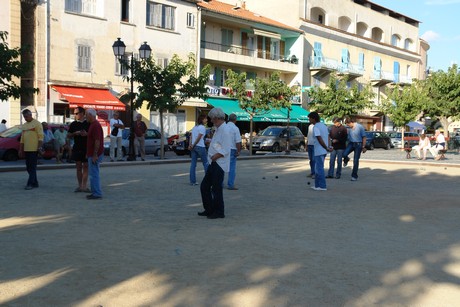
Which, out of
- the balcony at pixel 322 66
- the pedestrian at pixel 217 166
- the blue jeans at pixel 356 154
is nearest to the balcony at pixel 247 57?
the balcony at pixel 322 66

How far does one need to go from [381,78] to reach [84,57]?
34.0 metres

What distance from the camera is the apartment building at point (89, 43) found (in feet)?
88.2

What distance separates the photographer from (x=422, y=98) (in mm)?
41219

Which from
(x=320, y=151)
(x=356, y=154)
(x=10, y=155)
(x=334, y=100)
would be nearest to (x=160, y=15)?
(x=334, y=100)

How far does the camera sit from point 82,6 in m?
28.8

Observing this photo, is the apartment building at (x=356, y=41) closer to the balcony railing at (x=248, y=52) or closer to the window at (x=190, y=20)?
the balcony railing at (x=248, y=52)

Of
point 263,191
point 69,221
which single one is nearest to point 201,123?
point 263,191

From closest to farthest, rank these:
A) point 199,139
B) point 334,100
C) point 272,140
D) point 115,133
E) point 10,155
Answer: point 199,139 → point 10,155 → point 115,133 → point 272,140 → point 334,100

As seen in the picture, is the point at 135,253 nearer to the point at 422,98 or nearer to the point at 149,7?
the point at 149,7

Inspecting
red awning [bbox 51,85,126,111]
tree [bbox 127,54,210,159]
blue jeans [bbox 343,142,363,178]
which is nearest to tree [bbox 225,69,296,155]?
red awning [bbox 51,85,126,111]

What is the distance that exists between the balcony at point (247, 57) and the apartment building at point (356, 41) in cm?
212

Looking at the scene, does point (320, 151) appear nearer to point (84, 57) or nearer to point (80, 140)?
point (80, 140)

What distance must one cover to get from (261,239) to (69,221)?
9.19 feet

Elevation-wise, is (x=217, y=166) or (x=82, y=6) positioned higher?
(x=82, y=6)
